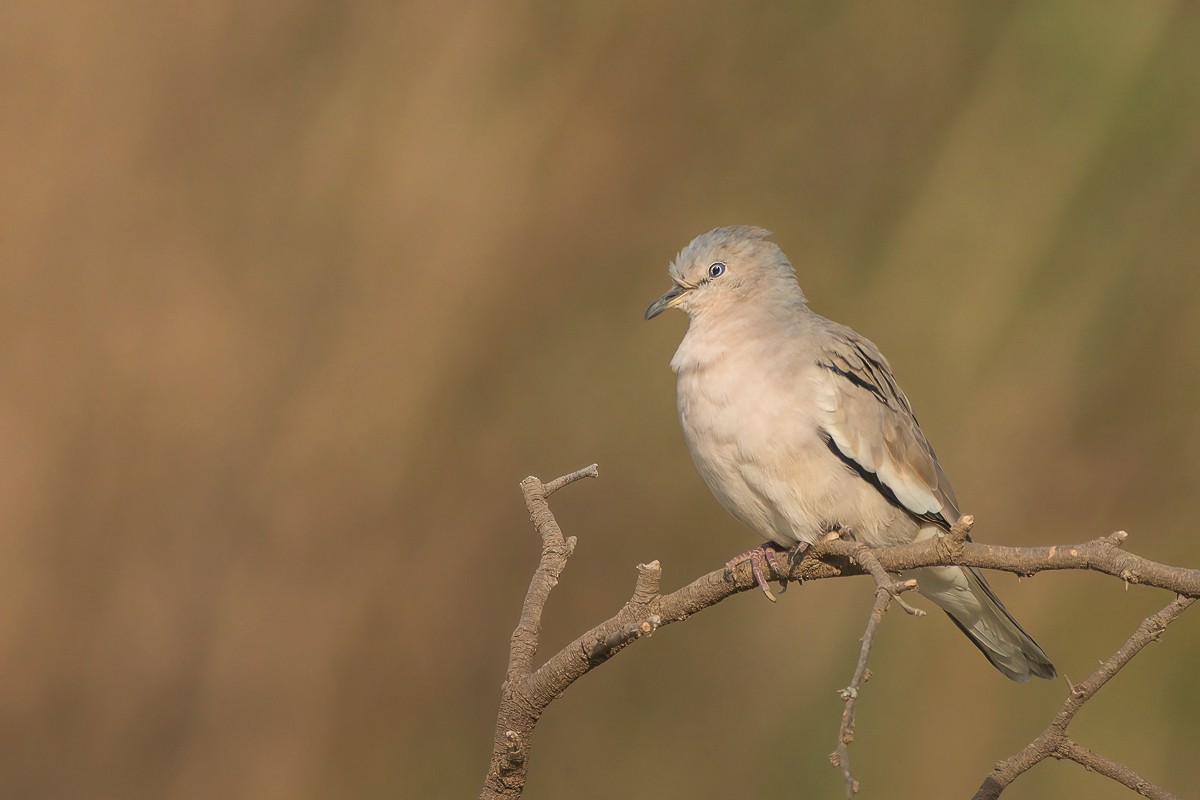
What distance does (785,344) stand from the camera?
337 centimetres

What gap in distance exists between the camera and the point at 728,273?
3.71 metres

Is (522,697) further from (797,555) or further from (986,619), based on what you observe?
(986,619)

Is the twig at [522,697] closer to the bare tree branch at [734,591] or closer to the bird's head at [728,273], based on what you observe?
the bare tree branch at [734,591]

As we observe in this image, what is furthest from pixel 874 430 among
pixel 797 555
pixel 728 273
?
pixel 728 273

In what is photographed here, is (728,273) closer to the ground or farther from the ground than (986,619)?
farther from the ground

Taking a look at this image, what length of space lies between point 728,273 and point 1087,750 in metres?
1.91

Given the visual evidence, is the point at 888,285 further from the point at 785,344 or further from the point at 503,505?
the point at 785,344

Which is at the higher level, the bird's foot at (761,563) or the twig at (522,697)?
the bird's foot at (761,563)

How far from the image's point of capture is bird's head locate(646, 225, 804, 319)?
3674mm

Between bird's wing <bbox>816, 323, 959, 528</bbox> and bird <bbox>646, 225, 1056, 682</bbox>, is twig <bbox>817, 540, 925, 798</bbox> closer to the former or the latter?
bird <bbox>646, 225, 1056, 682</bbox>

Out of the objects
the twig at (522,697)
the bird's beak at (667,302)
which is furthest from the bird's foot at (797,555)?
the bird's beak at (667,302)

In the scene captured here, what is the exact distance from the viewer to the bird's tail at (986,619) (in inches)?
138

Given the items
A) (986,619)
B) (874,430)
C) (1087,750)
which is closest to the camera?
(1087,750)

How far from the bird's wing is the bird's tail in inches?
7.0
